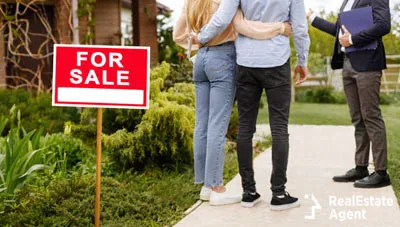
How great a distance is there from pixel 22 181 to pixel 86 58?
66.6 inches

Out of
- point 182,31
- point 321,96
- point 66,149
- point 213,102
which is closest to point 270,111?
point 213,102

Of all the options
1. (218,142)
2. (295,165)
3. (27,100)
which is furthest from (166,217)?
(27,100)

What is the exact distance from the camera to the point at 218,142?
534 cm

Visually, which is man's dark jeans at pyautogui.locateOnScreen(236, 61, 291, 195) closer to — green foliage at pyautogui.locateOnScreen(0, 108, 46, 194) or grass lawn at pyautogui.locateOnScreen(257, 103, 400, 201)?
grass lawn at pyautogui.locateOnScreen(257, 103, 400, 201)

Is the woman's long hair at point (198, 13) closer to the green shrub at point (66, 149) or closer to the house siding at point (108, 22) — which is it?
the green shrub at point (66, 149)

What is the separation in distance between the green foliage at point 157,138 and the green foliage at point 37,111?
266cm

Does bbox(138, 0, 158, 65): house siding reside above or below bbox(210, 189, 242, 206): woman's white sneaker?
above

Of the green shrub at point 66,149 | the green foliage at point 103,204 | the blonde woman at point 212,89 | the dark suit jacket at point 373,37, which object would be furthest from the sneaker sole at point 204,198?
the green shrub at point 66,149

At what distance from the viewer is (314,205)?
205 inches

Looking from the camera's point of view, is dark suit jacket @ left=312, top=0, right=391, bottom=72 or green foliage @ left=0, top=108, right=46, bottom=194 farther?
dark suit jacket @ left=312, top=0, right=391, bottom=72

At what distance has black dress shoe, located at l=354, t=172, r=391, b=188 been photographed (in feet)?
19.0

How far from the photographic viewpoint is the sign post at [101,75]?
437 cm

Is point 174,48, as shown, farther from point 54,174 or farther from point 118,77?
point 118,77
